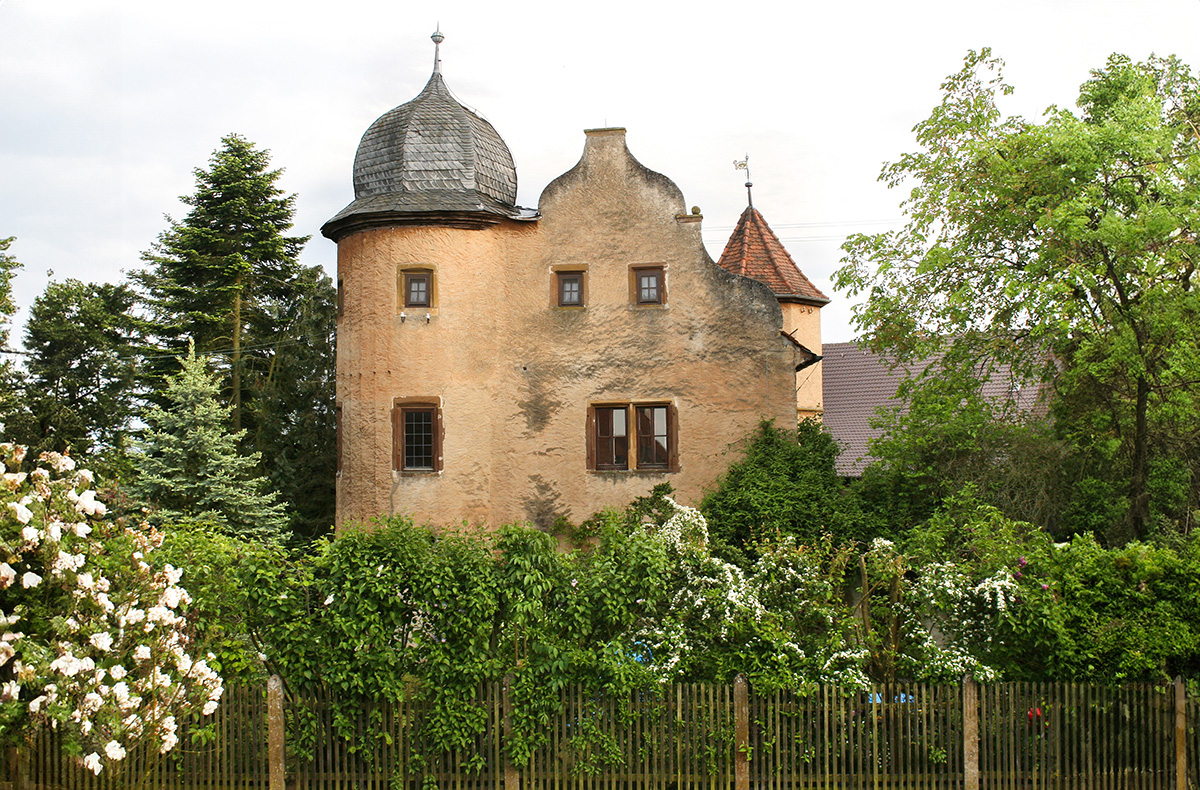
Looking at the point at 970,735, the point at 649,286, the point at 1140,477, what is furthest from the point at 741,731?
the point at 649,286

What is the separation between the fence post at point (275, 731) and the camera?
10898 millimetres

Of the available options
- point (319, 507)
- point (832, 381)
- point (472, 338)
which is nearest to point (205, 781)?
point (472, 338)

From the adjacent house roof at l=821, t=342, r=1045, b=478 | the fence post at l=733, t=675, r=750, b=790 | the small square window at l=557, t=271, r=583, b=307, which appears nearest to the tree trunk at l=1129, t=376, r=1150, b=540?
the fence post at l=733, t=675, r=750, b=790

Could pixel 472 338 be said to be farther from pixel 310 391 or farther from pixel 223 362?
pixel 223 362

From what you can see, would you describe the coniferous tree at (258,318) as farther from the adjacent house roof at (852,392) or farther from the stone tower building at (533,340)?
the adjacent house roof at (852,392)

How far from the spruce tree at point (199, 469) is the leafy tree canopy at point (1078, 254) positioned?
48.4ft

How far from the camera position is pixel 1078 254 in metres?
16.8

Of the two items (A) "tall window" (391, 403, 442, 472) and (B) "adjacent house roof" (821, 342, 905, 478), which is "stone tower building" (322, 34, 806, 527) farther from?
(B) "adjacent house roof" (821, 342, 905, 478)

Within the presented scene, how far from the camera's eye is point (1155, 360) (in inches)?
662

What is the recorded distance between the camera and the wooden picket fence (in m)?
11.0

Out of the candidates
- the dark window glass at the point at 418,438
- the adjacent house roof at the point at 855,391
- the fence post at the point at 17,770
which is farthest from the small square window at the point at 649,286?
the fence post at the point at 17,770

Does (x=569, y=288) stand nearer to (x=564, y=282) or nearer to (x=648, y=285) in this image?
(x=564, y=282)

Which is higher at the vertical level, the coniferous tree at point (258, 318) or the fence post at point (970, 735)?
the coniferous tree at point (258, 318)

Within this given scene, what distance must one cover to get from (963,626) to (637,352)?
10.2 meters
